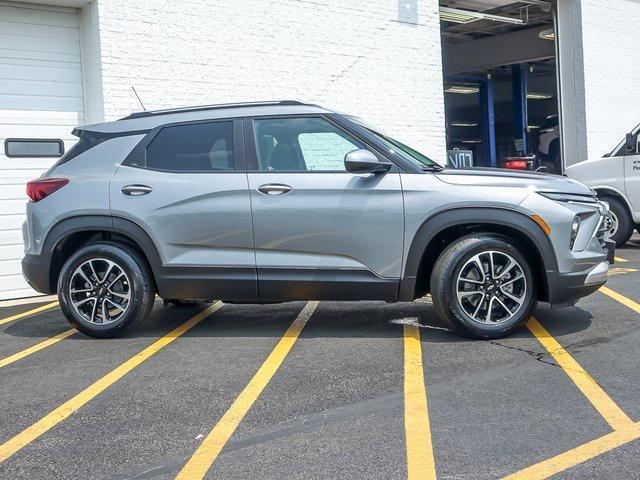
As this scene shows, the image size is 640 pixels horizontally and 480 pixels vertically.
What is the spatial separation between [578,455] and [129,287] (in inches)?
151

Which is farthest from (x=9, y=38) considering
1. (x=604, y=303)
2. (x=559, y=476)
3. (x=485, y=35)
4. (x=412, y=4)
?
(x=485, y=35)

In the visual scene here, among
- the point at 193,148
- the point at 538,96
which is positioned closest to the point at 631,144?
the point at 193,148

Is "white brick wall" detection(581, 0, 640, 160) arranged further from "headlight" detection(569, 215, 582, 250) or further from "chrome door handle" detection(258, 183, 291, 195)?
"chrome door handle" detection(258, 183, 291, 195)

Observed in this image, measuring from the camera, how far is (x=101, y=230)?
6184 millimetres

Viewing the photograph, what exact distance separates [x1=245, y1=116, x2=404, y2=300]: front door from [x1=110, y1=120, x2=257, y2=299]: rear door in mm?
143

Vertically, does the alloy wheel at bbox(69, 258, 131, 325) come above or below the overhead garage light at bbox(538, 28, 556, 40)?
below

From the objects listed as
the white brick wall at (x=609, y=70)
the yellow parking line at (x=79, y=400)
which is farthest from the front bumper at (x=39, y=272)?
the white brick wall at (x=609, y=70)

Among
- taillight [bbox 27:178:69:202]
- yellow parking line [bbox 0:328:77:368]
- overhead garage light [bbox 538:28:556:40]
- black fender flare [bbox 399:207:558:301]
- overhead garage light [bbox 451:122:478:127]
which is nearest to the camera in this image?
black fender flare [bbox 399:207:558:301]

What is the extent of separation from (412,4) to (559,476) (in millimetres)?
10710

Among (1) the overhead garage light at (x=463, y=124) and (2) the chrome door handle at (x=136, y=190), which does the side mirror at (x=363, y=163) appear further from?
(1) the overhead garage light at (x=463, y=124)

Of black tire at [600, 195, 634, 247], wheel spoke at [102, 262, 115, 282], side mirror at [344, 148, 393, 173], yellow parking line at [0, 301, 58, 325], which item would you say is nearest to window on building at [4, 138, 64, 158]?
yellow parking line at [0, 301, 58, 325]

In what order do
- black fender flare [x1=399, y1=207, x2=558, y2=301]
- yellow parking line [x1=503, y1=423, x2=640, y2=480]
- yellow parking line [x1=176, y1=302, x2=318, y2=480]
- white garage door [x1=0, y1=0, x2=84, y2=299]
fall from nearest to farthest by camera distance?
yellow parking line [x1=503, y1=423, x2=640, y2=480]
yellow parking line [x1=176, y1=302, x2=318, y2=480]
black fender flare [x1=399, y1=207, x2=558, y2=301]
white garage door [x1=0, y1=0, x2=84, y2=299]

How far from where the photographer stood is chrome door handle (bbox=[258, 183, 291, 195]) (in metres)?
5.85

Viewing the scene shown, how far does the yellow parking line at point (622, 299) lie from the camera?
671cm
